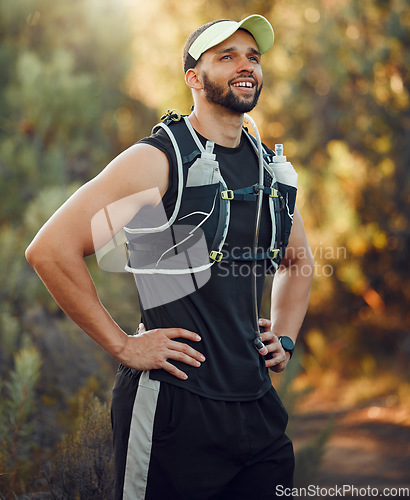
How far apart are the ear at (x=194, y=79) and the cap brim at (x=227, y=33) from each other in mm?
40

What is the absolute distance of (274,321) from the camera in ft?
7.13

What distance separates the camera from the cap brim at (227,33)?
1.77 metres

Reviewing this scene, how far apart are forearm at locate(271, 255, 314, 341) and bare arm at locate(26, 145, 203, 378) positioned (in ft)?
1.84

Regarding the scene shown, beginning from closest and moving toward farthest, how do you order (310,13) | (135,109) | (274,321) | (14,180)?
(274,321)
(14,180)
(135,109)
(310,13)

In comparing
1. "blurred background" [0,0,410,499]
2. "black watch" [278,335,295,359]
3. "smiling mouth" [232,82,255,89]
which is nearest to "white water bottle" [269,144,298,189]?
"smiling mouth" [232,82,255,89]

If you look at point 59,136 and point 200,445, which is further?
point 59,136

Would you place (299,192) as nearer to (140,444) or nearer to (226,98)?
(226,98)

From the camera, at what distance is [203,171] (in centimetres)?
166

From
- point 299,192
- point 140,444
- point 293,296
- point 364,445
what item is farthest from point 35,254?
point 299,192

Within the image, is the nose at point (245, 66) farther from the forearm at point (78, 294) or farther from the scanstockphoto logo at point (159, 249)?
the forearm at point (78, 294)

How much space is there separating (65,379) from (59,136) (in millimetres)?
2152

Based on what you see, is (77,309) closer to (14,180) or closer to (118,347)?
(118,347)

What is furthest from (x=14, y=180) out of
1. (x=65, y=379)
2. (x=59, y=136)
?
(x=65, y=379)

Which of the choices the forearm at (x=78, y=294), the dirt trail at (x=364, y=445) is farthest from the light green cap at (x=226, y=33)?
the dirt trail at (x=364, y=445)
